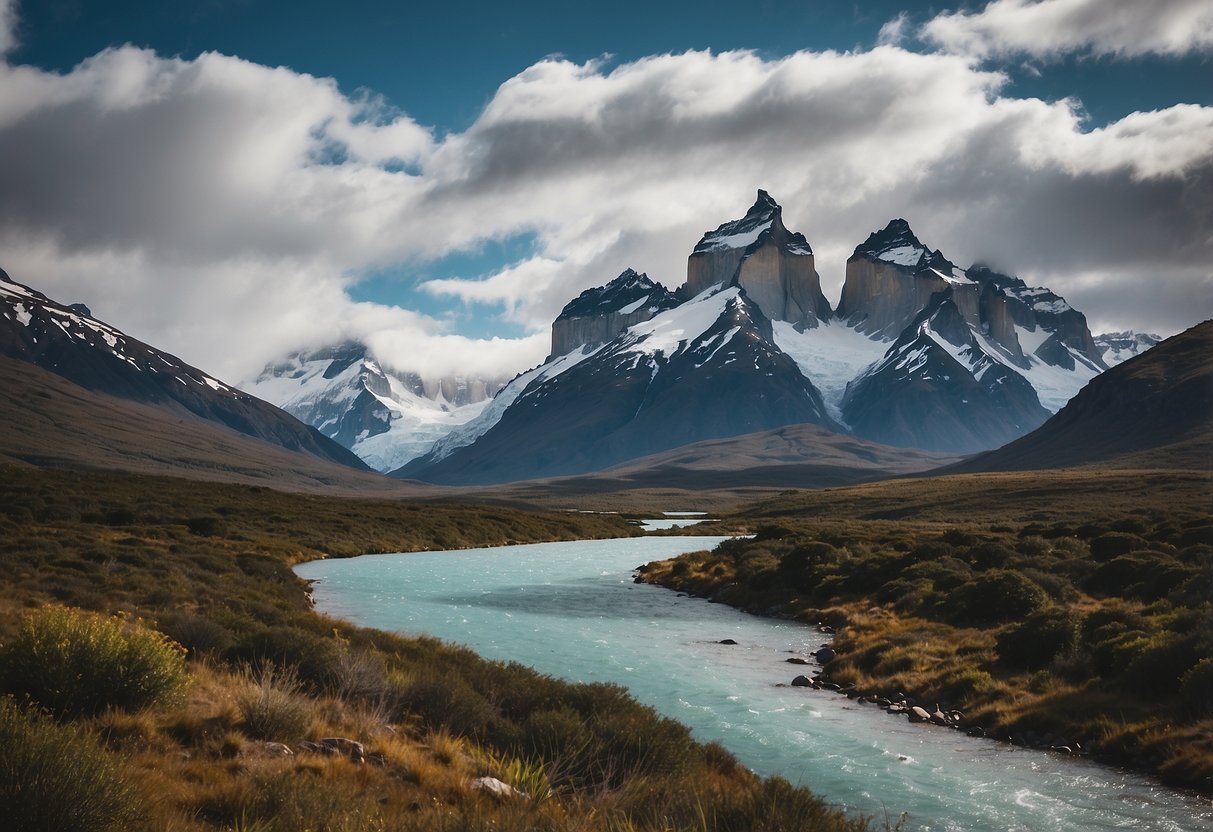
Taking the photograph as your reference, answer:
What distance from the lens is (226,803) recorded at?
9133mm

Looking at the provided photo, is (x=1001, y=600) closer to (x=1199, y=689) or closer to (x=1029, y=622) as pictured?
(x=1029, y=622)

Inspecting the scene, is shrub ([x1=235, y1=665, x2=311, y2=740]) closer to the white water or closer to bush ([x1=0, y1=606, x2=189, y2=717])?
bush ([x1=0, y1=606, x2=189, y2=717])

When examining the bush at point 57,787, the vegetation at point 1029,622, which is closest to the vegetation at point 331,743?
the bush at point 57,787

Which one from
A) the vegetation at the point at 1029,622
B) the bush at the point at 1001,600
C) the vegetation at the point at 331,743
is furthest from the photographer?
the bush at the point at 1001,600

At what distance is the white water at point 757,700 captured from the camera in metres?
14.4

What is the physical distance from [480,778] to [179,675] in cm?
462

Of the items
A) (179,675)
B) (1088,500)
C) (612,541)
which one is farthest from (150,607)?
(1088,500)

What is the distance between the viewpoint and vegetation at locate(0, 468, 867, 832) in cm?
816

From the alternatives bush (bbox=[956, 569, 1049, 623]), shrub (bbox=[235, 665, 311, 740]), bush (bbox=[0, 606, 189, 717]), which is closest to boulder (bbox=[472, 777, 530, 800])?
→ shrub (bbox=[235, 665, 311, 740])

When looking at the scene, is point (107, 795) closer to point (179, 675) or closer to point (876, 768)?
point (179, 675)

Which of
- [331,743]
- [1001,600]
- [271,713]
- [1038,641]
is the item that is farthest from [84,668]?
[1001,600]

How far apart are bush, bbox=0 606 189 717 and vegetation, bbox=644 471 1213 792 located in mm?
16406

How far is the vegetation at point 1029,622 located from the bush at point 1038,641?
0.03 m

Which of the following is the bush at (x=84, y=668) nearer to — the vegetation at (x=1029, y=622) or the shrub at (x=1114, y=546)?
the vegetation at (x=1029, y=622)
